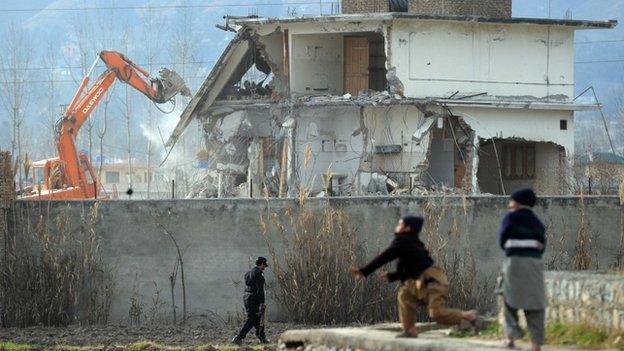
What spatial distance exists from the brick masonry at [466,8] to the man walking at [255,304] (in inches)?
852

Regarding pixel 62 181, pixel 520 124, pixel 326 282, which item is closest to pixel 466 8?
pixel 520 124

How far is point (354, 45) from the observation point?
4225cm

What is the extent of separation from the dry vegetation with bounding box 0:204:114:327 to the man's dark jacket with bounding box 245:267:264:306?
363cm

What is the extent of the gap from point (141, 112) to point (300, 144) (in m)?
126

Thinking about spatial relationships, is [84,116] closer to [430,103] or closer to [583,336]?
[430,103]

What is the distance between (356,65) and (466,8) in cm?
402

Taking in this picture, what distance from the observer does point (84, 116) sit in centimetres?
4153

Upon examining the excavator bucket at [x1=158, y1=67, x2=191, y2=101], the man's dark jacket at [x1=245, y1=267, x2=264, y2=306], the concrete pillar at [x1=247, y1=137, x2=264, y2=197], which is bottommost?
the man's dark jacket at [x1=245, y1=267, x2=264, y2=306]

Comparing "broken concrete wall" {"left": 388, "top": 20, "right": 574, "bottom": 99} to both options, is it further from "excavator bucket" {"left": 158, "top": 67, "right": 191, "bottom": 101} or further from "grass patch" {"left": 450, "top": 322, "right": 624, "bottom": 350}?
"grass patch" {"left": 450, "top": 322, "right": 624, "bottom": 350}

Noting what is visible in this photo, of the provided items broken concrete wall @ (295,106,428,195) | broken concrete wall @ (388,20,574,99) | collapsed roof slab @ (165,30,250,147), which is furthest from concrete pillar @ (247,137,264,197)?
broken concrete wall @ (388,20,574,99)

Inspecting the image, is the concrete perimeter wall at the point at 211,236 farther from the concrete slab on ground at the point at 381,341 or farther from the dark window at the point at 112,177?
the dark window at the point at 112,177

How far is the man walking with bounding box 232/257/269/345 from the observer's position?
22.5 m

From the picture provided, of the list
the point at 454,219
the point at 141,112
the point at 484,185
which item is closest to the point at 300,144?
the point at 484,185

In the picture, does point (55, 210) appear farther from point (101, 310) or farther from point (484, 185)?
point (484, 185)
